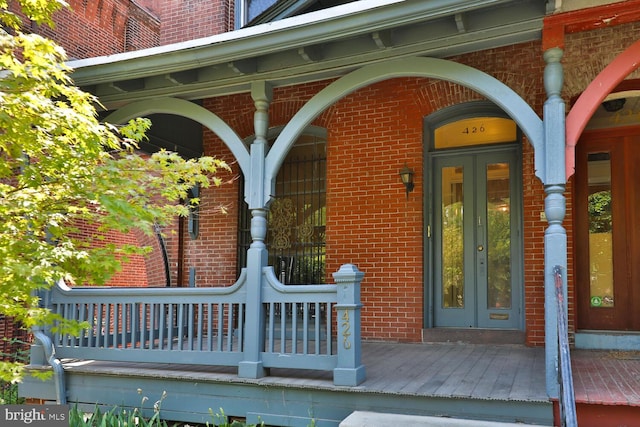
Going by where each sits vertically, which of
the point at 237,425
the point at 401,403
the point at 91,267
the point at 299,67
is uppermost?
the point at 299,67

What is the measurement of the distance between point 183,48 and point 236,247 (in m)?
3.40

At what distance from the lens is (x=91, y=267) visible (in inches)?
155

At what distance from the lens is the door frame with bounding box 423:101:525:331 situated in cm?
615

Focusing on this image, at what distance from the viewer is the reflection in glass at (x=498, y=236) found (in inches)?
246

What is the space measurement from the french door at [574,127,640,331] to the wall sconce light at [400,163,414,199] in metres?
1.84

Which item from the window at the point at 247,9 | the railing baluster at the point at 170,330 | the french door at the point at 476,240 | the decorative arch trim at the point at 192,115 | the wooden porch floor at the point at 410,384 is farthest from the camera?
the window at the point at 247,9

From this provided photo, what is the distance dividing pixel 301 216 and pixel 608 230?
3.67m

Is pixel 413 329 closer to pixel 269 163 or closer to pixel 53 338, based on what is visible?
pixel 269 163

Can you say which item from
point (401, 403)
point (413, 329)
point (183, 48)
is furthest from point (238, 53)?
point (413, 329)

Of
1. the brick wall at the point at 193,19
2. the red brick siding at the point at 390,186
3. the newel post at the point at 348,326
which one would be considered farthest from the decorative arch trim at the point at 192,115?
the brick wall at the point at 193,19

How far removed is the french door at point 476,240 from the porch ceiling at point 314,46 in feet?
7.31

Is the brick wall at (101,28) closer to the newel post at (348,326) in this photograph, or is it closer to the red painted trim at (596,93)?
the newel post at (348,326)

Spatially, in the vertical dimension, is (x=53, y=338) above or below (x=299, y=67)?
below

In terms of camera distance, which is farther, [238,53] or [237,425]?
[238,53]
